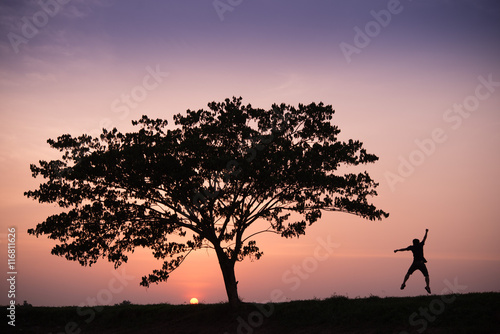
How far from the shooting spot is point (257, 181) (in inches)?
1102

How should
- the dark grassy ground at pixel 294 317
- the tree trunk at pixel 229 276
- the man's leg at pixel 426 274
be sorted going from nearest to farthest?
the dark grassy ground at pixel 294 317 < the man's leg at pixel 426 274 < the tree trunk at pixel 229 276

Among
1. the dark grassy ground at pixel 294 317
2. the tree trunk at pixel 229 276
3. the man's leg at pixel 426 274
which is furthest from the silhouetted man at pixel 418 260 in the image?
the tree trunk at pixel 229 276

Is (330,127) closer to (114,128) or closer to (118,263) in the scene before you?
(114,128)

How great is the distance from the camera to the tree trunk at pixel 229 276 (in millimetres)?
29859

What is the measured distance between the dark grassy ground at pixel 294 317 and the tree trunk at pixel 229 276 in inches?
29.4

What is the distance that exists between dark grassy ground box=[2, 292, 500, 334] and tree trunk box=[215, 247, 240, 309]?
2.45 ft

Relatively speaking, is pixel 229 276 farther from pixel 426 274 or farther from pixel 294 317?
pixel 426 274

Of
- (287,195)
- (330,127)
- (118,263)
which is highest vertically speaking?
(330,127)

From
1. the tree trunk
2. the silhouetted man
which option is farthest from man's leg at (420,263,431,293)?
the tree trunk

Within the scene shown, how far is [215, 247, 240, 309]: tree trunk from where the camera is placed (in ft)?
98.0

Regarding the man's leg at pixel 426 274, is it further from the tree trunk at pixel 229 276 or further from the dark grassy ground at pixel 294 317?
the tree trunk at pixel 229 276

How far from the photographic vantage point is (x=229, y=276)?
29.8 meters

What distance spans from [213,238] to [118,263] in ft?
19.9

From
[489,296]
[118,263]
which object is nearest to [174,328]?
[118,263]
